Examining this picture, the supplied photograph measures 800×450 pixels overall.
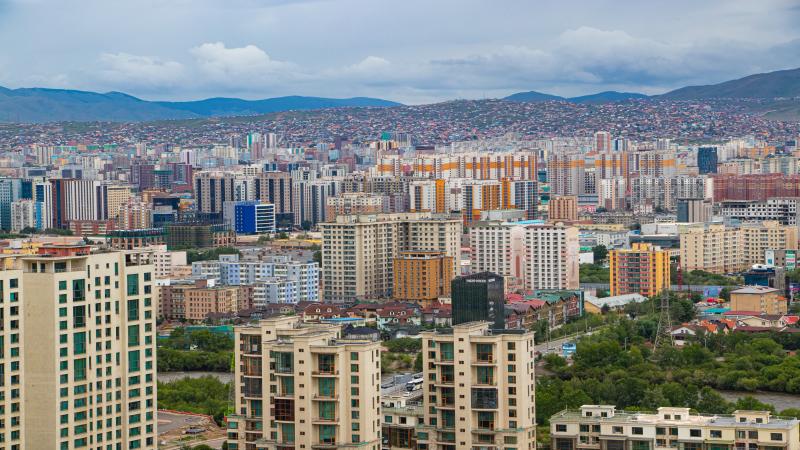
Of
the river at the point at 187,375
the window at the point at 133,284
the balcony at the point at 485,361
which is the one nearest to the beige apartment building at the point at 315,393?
the balcony at the point at 485,361

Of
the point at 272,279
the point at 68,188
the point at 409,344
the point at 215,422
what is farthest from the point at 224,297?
the point at 68,188

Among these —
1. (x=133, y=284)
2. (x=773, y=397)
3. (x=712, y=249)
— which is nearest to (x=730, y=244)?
(x=712, y=249)

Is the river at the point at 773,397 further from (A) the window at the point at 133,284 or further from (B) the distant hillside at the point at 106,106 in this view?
(B) the distant hillside at the point at 106,106

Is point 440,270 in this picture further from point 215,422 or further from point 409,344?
point 215,422

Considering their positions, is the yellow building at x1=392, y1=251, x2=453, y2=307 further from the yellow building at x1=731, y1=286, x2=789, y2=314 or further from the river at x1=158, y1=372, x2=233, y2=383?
the river at x1=158, y1=372, x2=233, y2=383

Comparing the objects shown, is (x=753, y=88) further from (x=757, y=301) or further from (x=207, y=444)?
(x=207, y=444)

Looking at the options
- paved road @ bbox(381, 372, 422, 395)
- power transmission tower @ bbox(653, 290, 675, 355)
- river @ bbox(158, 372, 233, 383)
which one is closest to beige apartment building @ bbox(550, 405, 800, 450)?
paved road @ bbox(381, 372, 422, 395)
